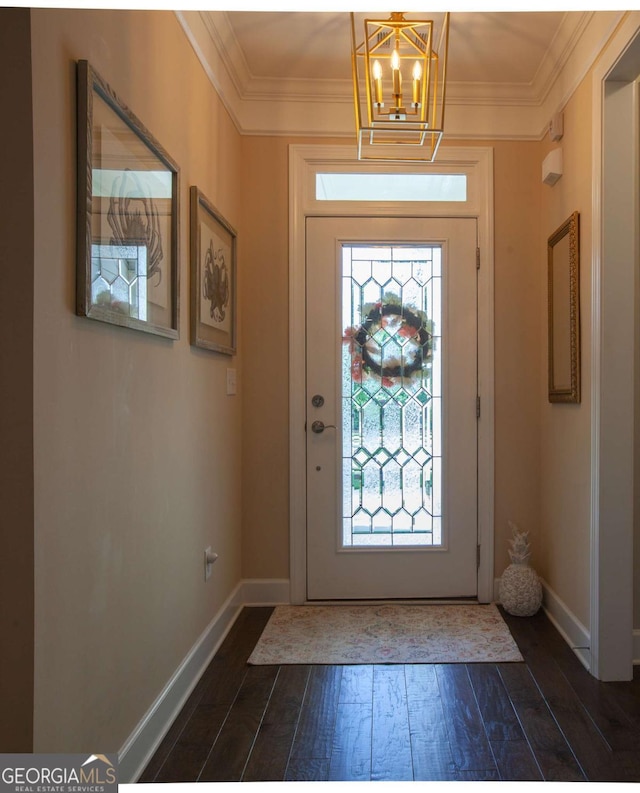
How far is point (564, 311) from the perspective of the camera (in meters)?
2.63

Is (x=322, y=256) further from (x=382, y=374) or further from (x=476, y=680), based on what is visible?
(x=476, y=680)

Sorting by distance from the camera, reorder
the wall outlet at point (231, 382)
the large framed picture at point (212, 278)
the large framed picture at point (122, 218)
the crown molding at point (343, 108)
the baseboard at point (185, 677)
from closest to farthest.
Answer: the large framed picture at point (122, 218), the baseboard at point (185, 677), the large framed picture at point (212, 278), the wall outlet at point (231, 382), the crown molding at point (343, 108)

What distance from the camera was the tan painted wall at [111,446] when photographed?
46.4 inches

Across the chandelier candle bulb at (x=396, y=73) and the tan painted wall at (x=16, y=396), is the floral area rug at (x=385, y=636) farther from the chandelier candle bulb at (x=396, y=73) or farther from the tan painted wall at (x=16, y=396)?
the chandelier candle bulb at (x=396, y=73)

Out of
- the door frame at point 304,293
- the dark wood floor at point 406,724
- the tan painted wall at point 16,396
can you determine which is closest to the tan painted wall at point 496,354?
the door frame at point 304,293

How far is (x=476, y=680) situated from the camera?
2205 mm

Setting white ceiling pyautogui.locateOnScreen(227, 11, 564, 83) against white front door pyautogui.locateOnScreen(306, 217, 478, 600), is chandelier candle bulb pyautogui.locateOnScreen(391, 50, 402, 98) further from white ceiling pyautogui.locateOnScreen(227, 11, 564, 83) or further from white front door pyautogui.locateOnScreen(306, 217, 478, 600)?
white front door pyautogui.locateOnScreen(306, 217, 478, 600)

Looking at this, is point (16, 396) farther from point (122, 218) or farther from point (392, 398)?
point (392, 398)

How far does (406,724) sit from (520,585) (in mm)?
1137

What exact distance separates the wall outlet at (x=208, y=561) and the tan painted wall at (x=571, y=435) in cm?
159

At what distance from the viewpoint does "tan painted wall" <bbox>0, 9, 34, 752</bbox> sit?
1114mm

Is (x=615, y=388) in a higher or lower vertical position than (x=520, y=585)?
higher

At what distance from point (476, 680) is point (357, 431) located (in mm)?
1321

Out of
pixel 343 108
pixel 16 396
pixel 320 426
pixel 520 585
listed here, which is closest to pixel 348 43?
pixel 343 108
